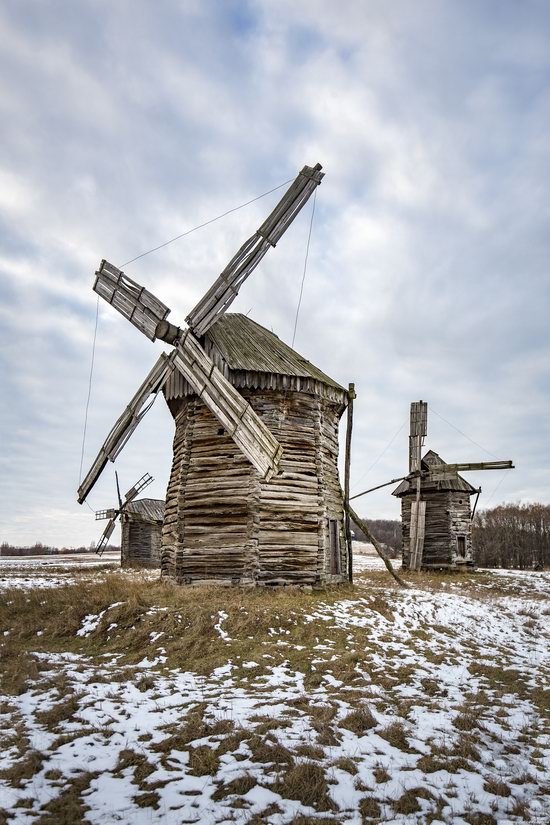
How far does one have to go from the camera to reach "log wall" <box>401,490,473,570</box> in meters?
32.4

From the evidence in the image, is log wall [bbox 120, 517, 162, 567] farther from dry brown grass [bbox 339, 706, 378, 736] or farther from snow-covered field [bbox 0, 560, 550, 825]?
dry brown grass [bbox 339, 706, 378, 736]

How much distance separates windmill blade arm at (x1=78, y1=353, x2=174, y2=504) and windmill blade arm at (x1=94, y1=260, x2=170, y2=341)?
1077 millimetres

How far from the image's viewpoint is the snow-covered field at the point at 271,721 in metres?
5.19

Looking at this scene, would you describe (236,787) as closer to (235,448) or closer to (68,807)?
(68,807)

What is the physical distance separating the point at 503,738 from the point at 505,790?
1.75m

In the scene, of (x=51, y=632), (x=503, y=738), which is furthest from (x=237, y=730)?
(x=51, y=632)

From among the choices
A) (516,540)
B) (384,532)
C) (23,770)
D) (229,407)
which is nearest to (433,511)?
(229,407)

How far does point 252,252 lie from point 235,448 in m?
6.44

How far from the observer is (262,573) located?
15.9 metres

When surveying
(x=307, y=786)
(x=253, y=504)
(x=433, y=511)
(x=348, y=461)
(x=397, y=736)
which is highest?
(x=348, y=461)

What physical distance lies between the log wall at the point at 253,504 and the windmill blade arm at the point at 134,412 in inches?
51.3

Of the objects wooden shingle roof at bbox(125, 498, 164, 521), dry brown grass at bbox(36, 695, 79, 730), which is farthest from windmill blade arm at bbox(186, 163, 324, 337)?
wooden shingle roof at bbox(125, 498, 164, 521)

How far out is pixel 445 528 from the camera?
1286 inches

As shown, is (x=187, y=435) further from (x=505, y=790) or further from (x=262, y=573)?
(x=505, y=790)
